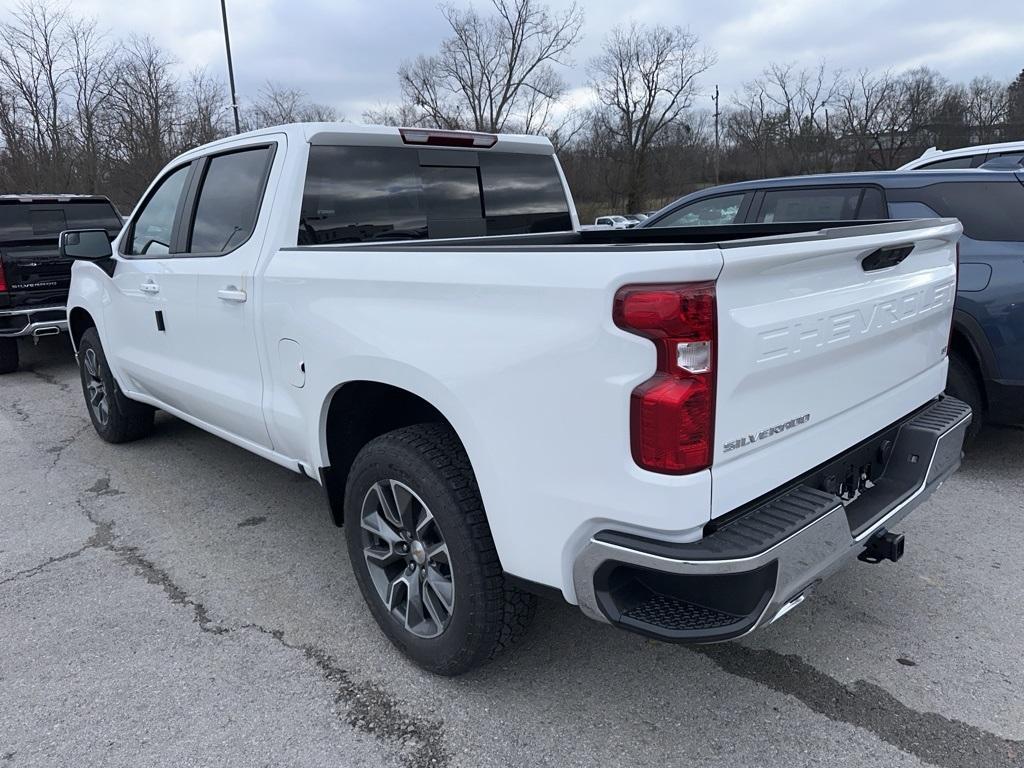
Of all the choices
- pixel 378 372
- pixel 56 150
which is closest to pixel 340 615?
pixel 378 372

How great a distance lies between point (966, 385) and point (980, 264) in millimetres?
693

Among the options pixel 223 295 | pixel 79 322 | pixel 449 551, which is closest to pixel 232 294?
pixel 223 295

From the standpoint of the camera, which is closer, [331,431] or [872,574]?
[331,431]

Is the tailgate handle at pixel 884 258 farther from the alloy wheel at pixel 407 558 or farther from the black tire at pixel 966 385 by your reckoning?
the black tire at pixel 966 385

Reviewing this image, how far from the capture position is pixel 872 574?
3.33m

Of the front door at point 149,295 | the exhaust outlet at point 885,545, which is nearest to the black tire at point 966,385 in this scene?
the exhaust outlet at point 885,545

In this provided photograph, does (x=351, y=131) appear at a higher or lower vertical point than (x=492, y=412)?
higher

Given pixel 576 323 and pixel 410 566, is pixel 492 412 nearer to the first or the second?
pixel 576 323

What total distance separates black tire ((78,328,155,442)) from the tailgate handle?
4.75 metres

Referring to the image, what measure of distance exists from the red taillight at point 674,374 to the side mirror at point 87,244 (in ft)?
12.8

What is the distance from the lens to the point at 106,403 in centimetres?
537

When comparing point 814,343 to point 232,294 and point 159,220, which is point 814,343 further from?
point 159,220

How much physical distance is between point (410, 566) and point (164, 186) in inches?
117

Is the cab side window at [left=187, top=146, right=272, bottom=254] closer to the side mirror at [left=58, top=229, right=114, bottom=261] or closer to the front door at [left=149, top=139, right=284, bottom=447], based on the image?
the front door at [left=149, top=139, right=284, bottom=447]
